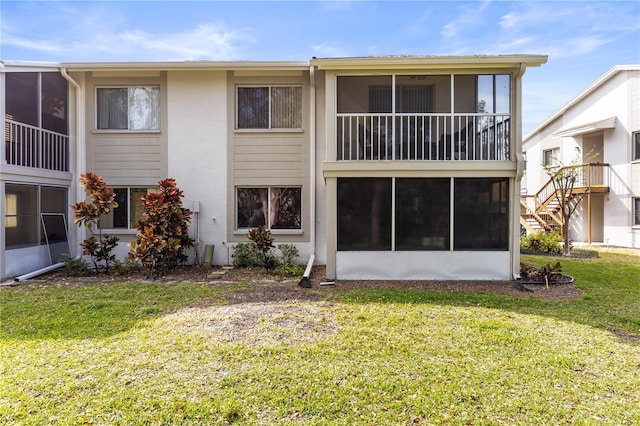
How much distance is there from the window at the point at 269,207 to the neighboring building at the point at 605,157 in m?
12.6

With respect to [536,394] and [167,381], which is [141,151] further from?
[536,394]

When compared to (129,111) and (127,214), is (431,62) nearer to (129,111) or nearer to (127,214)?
(129,111)

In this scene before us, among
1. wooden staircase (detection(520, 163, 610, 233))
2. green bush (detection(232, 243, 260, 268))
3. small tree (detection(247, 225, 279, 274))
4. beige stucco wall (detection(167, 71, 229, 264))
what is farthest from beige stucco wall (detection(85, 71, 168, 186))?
wooden staircase (detection(520, 163, 610, 233))

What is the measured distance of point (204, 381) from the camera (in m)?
3.70

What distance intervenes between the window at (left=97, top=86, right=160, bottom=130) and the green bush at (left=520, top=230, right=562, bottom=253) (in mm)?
14002

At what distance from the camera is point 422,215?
28.2ft

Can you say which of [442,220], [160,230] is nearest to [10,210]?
[160,230]

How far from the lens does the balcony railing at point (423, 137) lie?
8688 mm

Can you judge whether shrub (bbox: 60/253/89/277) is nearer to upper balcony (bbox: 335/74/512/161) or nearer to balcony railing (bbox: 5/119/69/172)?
balcony railing (bbox: 5/119/69/172)

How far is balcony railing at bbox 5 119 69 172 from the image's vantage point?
29.9 ft

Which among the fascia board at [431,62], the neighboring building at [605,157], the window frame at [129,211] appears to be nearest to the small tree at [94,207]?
the window frame at [129,211]

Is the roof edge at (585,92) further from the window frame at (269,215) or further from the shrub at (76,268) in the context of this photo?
the shrub at (76,268)

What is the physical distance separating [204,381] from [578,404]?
3533mm

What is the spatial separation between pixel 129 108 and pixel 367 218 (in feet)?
26.0
